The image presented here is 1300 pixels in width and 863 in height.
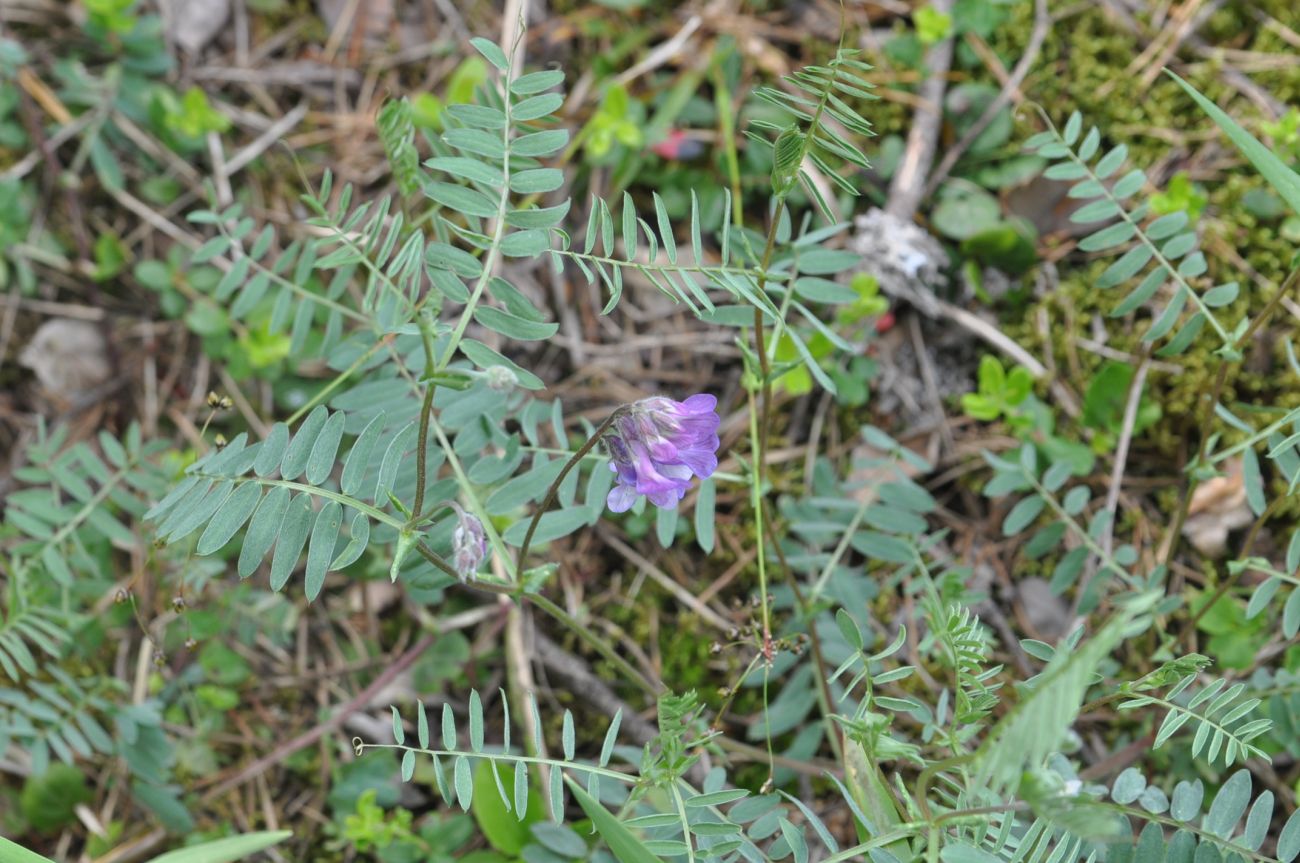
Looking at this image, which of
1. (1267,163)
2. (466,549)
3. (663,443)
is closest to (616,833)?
(466,549)

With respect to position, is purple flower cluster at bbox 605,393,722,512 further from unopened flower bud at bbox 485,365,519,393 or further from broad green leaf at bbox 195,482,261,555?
broad green leaf at bbox 195,482,261,555

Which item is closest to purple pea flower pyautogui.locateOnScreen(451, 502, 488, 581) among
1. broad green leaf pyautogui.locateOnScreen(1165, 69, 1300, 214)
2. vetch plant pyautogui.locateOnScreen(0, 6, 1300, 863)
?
vetch plant pyautogui.locateOnScreen(0, 6, 1300, 863)

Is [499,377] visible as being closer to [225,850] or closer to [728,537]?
[225,850]

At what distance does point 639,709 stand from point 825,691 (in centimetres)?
55

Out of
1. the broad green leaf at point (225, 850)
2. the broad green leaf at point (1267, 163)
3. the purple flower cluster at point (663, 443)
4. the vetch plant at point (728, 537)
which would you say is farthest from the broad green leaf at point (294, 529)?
the broad green leaf at point (1267, 163)

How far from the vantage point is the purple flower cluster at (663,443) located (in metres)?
1.83

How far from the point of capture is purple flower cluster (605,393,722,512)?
1833mm

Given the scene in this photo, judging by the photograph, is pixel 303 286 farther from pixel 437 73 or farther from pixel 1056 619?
pixel 1056 619

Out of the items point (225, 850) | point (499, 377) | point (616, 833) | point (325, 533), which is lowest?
point (225, 850)

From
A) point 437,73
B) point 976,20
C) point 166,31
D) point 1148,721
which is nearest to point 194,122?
point 166,31

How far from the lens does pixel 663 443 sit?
6.02 ft

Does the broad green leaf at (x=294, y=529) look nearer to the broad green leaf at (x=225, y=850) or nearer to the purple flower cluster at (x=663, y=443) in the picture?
the broad green leaf at (x=225, y=850)

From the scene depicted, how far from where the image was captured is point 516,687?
9.36 feet

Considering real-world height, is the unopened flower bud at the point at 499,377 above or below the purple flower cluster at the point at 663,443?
above
